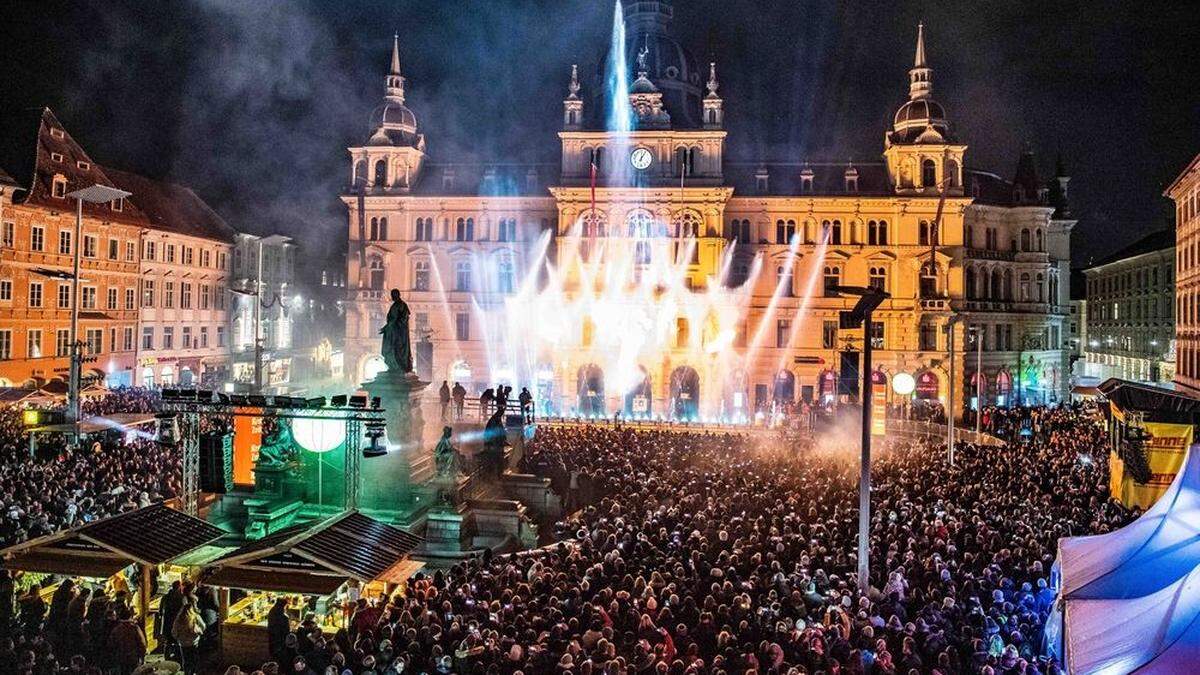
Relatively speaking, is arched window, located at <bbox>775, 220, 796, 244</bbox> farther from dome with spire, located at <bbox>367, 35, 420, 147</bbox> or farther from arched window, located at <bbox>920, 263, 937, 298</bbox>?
dome with spire, located at <bbox>367, 35, 420, 147</bbox>

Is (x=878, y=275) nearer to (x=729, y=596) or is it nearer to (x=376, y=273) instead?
(x=376, y=273)

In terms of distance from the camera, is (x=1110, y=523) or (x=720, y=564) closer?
(x=720, y=564)

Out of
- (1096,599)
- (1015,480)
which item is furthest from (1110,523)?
(1096,599)

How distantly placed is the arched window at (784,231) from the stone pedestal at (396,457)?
36931 mm

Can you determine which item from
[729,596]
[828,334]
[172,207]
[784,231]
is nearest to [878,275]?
[828,334]

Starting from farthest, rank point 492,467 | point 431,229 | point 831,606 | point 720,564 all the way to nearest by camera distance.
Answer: point 431,229, point 492,467, point 720,564, point 831,606

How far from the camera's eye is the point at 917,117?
54.0 meters

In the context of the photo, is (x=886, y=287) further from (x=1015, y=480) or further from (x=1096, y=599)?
(x=1096, y=599)

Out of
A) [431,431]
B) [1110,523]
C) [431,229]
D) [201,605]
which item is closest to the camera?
[201,605]

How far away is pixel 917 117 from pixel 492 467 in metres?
42.5

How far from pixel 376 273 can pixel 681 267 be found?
2265 centimetres

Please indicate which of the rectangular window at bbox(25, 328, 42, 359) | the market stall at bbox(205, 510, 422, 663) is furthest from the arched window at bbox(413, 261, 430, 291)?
the market stall at bbox(205, 510, 422, 663)

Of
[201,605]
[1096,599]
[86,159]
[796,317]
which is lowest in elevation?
[201,605]

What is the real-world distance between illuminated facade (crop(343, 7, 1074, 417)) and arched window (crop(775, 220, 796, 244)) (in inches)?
3.7
